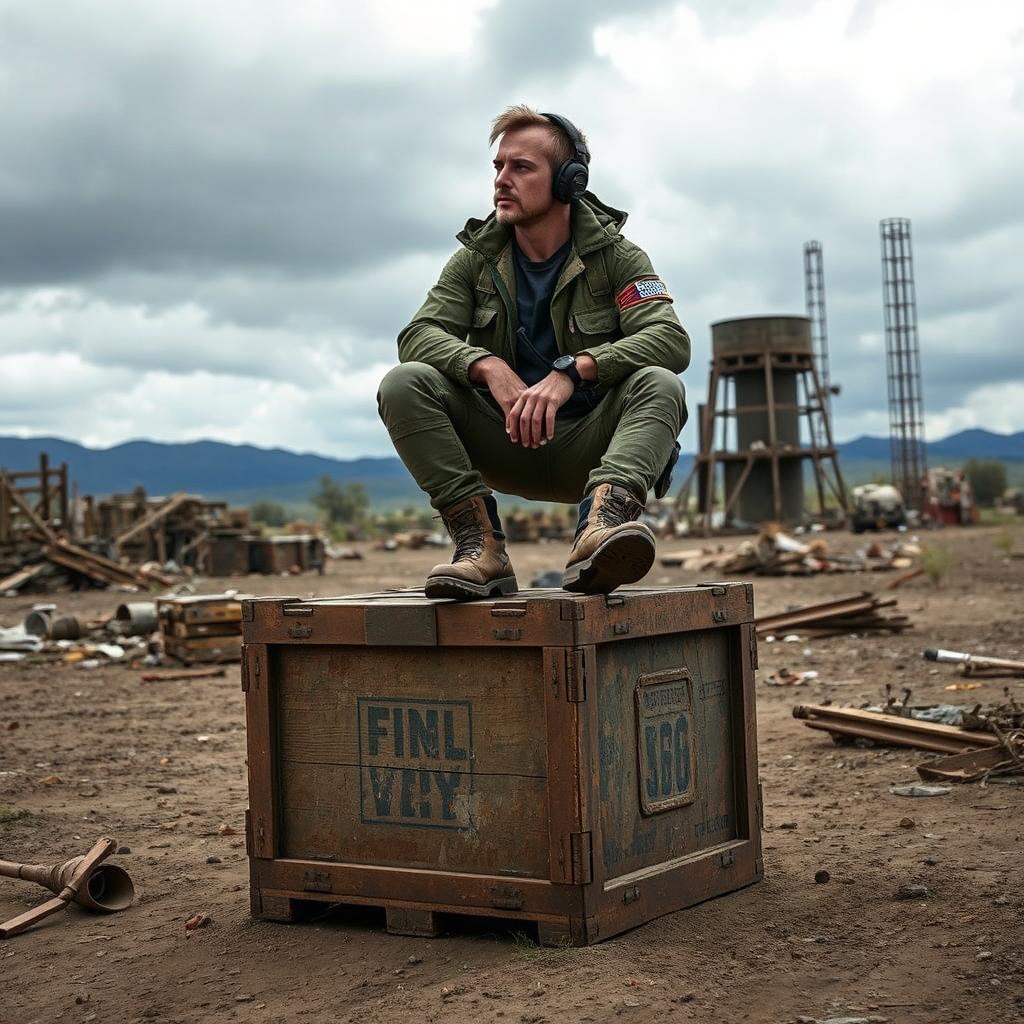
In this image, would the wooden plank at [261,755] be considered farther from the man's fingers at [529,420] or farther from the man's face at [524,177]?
the man's face at [524,177]

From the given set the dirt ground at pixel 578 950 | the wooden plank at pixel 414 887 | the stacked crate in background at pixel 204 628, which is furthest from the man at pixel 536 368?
the stacked crate in background at pixel 204 628

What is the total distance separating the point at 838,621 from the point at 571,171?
8848 mm

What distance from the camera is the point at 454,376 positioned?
4.45 meters

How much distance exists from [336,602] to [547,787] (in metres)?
0.94

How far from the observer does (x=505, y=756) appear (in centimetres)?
389

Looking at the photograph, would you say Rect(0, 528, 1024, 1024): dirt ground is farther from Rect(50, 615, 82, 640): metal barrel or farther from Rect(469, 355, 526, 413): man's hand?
Rect(50, 615, 82, 640): metal barrel

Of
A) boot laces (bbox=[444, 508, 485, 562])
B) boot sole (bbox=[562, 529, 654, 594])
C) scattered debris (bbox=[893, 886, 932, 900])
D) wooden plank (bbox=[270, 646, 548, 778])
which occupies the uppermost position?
boot laces (bbox=[444, 508, 485, 562])

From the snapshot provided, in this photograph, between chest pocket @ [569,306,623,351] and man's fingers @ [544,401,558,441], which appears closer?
man's fingers @ [544,401,558,441]

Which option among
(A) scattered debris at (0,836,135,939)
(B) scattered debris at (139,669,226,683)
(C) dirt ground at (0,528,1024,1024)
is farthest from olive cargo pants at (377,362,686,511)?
(B) scattered debris at (139,669,226,683)

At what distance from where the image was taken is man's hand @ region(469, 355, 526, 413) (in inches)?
168

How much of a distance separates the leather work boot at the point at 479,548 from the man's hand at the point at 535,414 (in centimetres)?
31

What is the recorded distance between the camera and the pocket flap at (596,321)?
15.1 ft

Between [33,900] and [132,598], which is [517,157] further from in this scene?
[132,598]

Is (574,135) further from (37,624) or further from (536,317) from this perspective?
(37,624)
